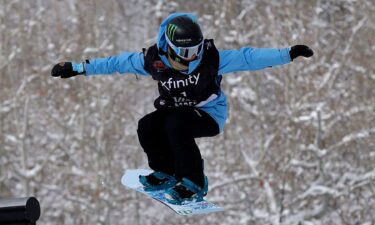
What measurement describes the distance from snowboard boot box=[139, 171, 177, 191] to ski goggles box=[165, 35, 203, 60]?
960 millimetres

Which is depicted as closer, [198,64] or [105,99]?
[198,64]

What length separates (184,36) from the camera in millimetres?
4852

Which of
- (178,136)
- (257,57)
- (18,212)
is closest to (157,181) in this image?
(178,136)

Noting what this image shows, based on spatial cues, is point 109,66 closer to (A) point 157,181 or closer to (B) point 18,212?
(A) point 157,181

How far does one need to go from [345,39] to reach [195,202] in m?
13.2

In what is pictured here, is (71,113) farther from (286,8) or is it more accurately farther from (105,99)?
(286,8)

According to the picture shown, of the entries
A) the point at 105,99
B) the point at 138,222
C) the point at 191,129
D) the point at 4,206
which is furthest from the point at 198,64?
the point at 105,99

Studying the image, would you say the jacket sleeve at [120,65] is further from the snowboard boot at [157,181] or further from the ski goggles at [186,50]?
the snowboard boot at [157,181]

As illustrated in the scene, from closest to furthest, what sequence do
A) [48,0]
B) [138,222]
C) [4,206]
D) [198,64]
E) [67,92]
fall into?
[4,206] → [198,64] → [138,222] → [67,92] → [48,0]

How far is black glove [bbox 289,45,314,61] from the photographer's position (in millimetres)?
4672

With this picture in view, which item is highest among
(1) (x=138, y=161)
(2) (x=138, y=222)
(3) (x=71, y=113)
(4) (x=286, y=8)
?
(4) (x=286, y=8)

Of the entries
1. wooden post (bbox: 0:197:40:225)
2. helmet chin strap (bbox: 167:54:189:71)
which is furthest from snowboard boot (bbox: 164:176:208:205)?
wooden post (bbox: 0:197:40:225)

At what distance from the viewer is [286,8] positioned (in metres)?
17.8

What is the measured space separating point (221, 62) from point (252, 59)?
20cm
